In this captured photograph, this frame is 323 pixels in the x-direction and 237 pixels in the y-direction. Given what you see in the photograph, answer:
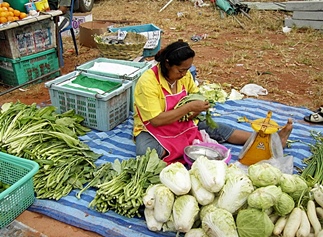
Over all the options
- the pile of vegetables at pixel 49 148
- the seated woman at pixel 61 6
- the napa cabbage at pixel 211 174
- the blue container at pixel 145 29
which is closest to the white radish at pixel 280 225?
the napa cabbage at pixel 211 174

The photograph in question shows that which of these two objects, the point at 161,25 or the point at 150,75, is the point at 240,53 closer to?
the point at 161,25

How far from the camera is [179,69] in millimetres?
3170

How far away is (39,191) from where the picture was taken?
3.14 meters

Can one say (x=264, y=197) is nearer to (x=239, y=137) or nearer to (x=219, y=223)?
(x=219, y=223)

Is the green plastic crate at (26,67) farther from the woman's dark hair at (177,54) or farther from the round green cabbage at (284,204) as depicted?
the round green cabbage at (284,204)

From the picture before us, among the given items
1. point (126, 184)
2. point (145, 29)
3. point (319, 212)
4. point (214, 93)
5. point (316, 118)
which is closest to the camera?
point (319, 212)

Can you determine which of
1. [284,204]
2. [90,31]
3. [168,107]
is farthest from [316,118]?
[90,31]

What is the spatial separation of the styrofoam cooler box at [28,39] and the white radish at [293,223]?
178 inches

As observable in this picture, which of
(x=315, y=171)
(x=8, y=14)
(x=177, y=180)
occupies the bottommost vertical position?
(x=315, y=171)

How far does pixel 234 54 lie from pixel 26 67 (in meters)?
3.97

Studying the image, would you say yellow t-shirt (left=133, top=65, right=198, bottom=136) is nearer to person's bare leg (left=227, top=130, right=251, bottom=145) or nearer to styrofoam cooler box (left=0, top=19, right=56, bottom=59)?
person's bare leg (left=227, top=130, right=251, bottom=145)

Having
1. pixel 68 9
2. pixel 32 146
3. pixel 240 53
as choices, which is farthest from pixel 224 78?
pixel 32 146

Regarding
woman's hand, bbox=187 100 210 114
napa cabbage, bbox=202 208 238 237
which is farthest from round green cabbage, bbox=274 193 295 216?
woman's hand, bbox=187 100 210 114

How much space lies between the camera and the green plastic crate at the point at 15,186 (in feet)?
9.17
